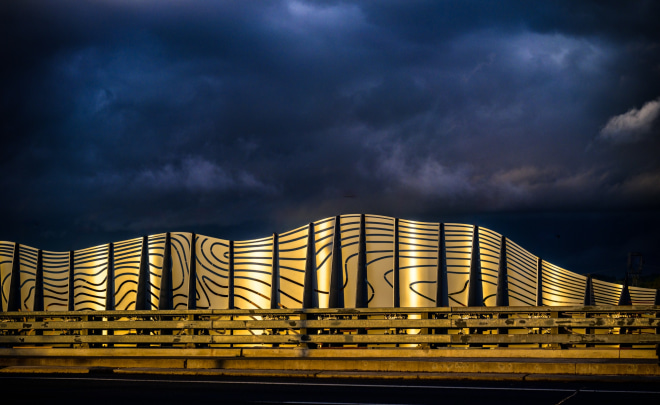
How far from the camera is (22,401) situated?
37.0ft

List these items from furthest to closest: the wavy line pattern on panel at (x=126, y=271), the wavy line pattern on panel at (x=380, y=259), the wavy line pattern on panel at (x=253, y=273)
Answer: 1. the wavy line pattern on panel at (x=126, y=271)
2. the wavy line pattern on panel at (x=253, y=273)
3. the wavy line pattern on panel at (x=380, y=259)

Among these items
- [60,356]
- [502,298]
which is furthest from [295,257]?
[60,356]

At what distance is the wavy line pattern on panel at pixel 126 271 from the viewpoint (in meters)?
47.8

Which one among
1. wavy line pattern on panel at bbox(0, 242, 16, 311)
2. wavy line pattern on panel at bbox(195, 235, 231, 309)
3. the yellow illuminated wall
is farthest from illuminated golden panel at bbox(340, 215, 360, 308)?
wavy line pattern on panel at bbox(0, 242, 16, 311)

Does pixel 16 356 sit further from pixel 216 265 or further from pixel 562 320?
pixel 216 265

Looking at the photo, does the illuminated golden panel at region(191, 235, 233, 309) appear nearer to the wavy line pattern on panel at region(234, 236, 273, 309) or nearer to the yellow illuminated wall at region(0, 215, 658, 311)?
the yellow illuminated wall at region(0, 215, 658, 311)

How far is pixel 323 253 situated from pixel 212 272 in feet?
26.9

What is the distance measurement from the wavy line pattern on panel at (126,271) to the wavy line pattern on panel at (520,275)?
25121 millimetres

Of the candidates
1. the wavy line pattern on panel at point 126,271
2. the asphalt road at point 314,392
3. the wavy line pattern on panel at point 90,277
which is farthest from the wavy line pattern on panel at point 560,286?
the asphalt road at point 314,392

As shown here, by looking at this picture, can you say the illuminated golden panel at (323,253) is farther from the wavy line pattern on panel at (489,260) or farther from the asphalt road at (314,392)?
the asphalt road at (314,392)

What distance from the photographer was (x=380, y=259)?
1650 inches

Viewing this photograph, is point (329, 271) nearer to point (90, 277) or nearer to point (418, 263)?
point (418, 263)

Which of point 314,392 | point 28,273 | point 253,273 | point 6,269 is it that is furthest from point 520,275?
point 6,269

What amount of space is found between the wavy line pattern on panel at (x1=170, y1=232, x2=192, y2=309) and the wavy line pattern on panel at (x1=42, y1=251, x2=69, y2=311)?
9.90 metres
